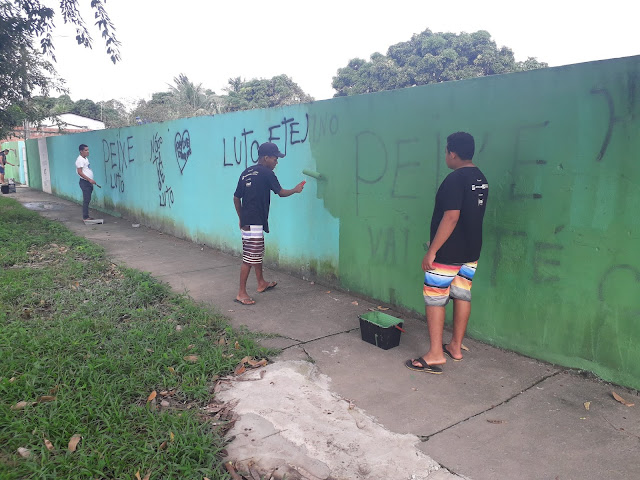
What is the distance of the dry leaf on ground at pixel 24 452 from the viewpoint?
7.63 feet

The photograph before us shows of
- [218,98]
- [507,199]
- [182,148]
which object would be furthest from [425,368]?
[218,98]

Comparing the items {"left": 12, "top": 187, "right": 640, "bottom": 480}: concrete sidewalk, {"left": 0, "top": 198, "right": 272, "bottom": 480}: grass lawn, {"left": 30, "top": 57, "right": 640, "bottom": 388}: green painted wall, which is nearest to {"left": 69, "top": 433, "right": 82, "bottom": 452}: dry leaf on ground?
{"left": 0, "top": 198, "right": 272, "bottom": 480}: grass lawn

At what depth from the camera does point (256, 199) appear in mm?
4676

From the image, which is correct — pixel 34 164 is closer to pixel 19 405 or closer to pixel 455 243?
pixel 19 405

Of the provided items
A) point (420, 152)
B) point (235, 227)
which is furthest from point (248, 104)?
point (420, 152)

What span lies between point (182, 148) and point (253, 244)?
3.92 metres

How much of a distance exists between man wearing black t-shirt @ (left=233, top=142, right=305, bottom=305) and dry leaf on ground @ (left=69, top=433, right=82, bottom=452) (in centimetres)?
236

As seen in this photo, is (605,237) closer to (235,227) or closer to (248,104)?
(235,227)

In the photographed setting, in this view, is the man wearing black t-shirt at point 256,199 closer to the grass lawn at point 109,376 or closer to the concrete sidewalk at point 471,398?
the concrete sidewalk at point 471,398

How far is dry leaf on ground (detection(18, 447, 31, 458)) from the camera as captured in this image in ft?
7.63

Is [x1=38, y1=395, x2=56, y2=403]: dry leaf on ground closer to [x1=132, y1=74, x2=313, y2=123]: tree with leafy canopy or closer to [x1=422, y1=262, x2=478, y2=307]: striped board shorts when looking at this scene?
[x1=422, y1=262, x2=478, y2=307]: striped board shorts

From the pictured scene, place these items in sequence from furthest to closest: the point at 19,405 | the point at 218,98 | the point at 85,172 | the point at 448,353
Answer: the point at 218,98, the point at 85,172, the point at 448,353, the point at 19,405

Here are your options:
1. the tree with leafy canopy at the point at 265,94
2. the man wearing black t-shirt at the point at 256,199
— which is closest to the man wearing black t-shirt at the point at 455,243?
the man wearing black t-shirt at the point at 256,199

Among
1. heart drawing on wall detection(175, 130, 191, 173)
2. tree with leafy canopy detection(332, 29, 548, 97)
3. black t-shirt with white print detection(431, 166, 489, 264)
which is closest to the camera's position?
black t-shirt with white print detection(431, 166, 489, 264)
